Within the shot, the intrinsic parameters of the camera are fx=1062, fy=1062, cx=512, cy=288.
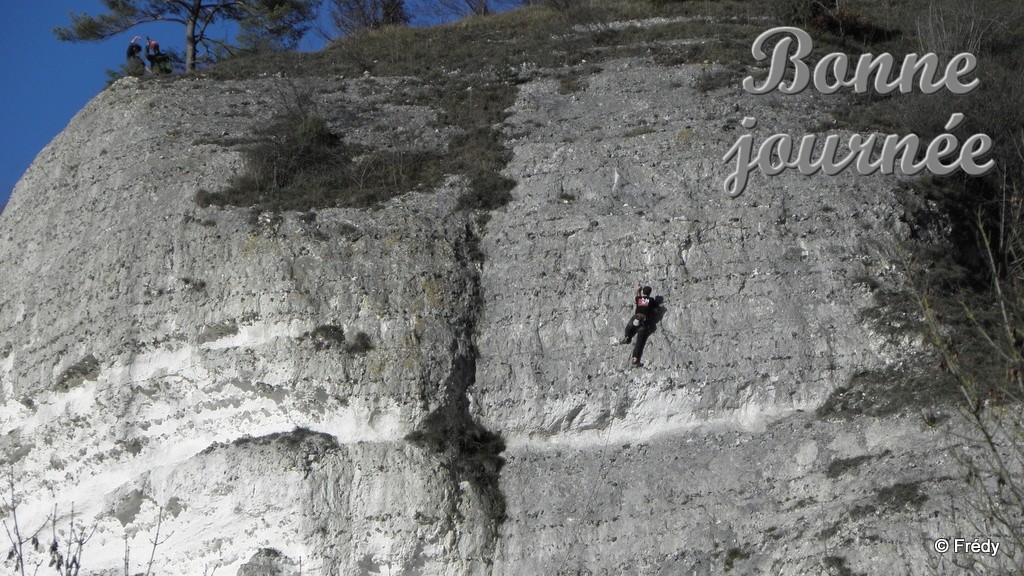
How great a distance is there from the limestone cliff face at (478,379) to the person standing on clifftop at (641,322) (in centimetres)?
21

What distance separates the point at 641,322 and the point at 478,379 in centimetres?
235

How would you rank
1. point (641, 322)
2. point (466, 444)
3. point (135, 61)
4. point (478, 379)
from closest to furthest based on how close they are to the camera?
1. point (466, 444)
2. point (641, 322)
3. point (478, 379)
4. point (135, 61)

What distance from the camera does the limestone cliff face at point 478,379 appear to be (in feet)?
42.7

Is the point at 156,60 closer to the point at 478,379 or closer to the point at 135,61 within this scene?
the point at 135,61

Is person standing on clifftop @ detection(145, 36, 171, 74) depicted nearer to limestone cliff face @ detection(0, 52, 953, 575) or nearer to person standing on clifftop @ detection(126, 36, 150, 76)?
person standing on clifftop @ detection(126, 36, 150, 76)

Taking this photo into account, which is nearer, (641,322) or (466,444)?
(466,444)

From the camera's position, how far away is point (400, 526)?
13.1 metres

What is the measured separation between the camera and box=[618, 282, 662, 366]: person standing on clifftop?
47.0 ft

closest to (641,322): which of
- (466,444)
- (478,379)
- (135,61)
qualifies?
(478,379)

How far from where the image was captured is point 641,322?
14352 millimetres

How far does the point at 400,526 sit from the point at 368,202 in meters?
5.32

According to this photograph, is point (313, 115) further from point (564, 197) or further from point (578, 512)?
point (578, 512)

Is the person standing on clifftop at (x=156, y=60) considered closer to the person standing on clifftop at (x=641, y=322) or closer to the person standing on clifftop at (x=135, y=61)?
the person standing on clifftop at (x=135, y=61)

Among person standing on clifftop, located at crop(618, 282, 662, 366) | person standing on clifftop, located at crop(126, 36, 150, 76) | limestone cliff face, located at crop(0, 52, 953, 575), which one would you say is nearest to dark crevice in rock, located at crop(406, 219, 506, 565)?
limestone cliff face, located at crop(0, 52, 953, 575)
